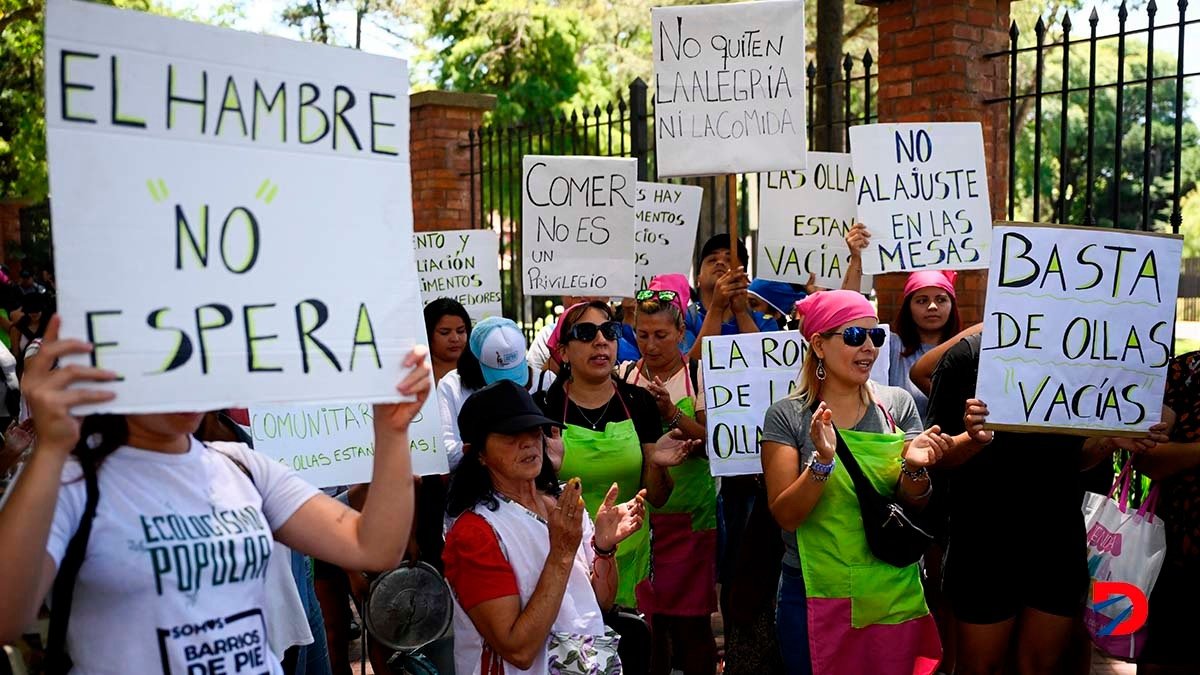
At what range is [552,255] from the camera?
23.9ft

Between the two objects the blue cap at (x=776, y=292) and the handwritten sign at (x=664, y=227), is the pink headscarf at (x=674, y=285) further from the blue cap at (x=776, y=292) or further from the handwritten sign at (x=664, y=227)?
the handwritten sign at (x=664, y=227)

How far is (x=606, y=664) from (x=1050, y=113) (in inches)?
1531

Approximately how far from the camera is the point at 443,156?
11.6 meters

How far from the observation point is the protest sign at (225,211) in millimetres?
2184

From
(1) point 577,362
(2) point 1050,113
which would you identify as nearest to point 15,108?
(1) point 577,362

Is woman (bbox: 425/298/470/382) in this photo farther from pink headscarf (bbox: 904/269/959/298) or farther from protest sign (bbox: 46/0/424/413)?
protest sign (bbox: 46/0/424/413)

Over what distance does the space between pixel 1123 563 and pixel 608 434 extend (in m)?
1.93

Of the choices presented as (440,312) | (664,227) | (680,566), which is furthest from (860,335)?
(664,227)

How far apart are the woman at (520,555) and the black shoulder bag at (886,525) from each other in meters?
0.77

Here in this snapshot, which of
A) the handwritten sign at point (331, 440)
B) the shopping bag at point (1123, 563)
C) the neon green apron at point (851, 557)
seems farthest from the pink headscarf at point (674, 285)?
the shopping bag at point (1123, 563)

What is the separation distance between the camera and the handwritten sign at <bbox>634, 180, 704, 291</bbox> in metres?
7.76

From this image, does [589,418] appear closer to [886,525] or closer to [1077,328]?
[886,525]

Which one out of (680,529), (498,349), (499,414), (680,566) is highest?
(498,349)

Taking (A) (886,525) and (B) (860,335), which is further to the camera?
(B) (860,335)
